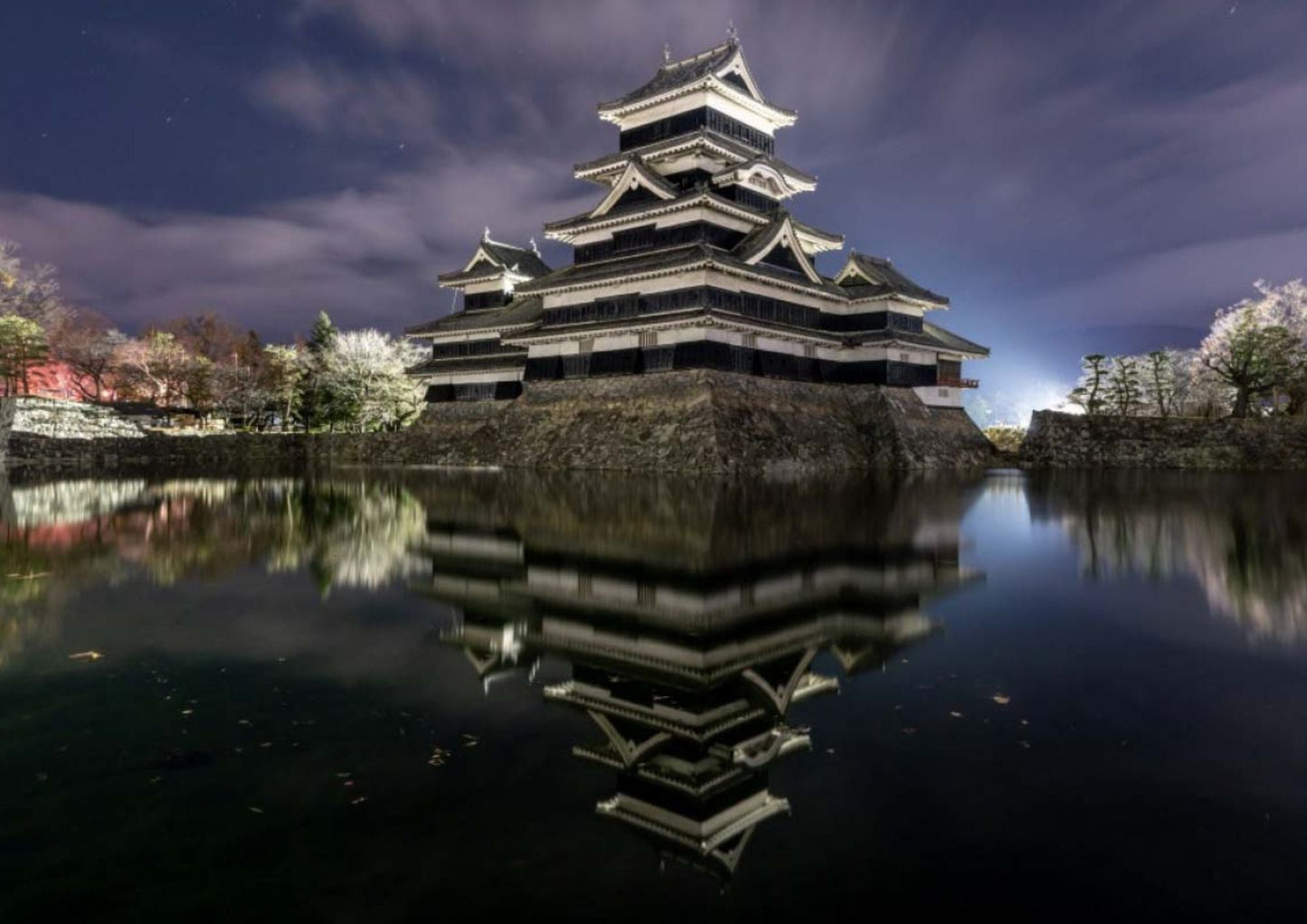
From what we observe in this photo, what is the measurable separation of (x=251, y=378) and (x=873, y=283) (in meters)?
55.4

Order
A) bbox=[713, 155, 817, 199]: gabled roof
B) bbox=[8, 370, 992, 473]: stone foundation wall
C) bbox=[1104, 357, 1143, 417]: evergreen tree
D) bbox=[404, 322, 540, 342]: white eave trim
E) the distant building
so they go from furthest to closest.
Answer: bbox=[1104, 357, 1143, 417]: evergreen tree, bbox=[404, 322, 540, 342]: white eave trim, bbox=[713, 155, 817, 199]: gabled roof, the distant building, bbox=[8, 370, 992, 473]: stone foundation wall

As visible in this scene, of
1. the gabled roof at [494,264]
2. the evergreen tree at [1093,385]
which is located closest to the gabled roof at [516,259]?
the gabled roof at [494,264]

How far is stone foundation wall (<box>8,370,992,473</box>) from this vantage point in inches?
1275

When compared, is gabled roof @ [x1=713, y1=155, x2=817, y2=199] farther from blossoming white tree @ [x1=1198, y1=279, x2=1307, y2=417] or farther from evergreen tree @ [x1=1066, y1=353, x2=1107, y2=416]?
blossoming white tree @ [x1=1198, y1=279, x2=1307, y2=417]

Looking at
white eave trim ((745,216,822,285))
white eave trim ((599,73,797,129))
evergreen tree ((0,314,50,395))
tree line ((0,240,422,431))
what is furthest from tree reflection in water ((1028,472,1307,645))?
evergreen tree ((0,314,50,395))

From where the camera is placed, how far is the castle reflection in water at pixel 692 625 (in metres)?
4.03

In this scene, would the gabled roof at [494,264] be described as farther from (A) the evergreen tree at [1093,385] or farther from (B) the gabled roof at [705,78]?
(A) the evergreen tree at [1093,385]

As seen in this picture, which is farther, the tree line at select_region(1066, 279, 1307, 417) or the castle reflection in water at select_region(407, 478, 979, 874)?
the tree line at select_region(1066, 279, 1307, 417)

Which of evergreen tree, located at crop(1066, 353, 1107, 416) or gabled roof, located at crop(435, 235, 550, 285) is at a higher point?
gabled roof, located at crop(435, 235, 550, 285)

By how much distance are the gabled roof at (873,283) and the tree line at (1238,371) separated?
10948 mm

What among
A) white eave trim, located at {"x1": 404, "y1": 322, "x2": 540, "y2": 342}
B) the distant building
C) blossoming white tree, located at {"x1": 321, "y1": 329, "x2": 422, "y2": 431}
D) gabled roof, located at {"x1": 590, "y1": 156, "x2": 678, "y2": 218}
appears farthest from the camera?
blossoming white tree, located at {"x1": 321, "y1": 329, "x2": 422, "y2": 431}

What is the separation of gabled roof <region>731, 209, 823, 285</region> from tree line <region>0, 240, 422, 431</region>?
106ft

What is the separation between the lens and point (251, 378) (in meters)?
67.1

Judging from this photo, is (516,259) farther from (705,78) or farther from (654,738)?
(654,738)
